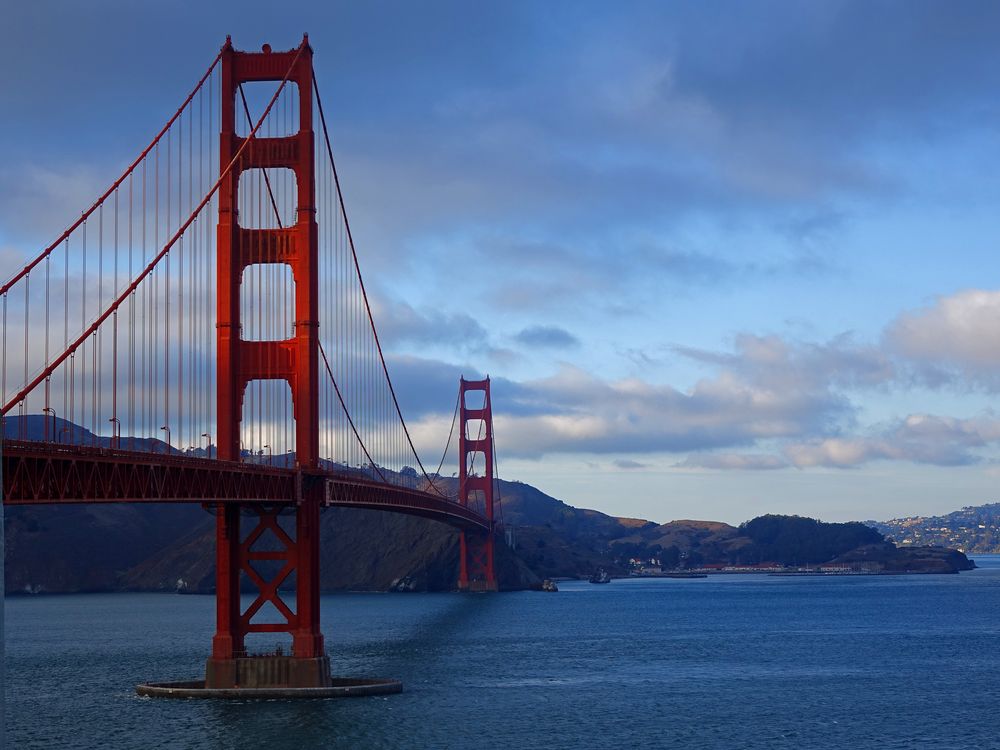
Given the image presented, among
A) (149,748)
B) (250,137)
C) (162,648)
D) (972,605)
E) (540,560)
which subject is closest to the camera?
(149,748)

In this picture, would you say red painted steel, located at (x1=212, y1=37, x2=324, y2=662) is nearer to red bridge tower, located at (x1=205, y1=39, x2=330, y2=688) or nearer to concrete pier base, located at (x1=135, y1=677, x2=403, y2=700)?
red bridge tower, located at (x1=205, y1=39, x2=330, y2=688)

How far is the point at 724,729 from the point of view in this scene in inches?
1623

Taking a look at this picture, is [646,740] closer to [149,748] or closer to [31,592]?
[149,748]

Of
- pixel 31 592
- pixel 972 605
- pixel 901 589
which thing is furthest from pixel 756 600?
pixel 31 592

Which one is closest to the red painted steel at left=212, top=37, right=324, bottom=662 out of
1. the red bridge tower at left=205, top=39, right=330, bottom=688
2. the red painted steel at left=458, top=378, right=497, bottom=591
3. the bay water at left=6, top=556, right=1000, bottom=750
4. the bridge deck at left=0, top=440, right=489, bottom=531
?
the red bridge tower at left=205, top=39, right=330, bottom=688

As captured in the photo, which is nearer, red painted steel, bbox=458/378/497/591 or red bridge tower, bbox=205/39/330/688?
red bridge tower, bbox=205/39/330/688

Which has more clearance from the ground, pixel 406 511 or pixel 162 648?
pixel 406 511

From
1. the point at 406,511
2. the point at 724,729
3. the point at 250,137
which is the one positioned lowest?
the point at 724,729

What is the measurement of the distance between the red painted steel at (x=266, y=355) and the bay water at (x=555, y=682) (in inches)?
123

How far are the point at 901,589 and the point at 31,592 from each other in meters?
111

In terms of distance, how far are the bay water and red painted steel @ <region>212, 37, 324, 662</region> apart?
3129 millimetres

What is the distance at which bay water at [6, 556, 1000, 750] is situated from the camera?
1544 inches

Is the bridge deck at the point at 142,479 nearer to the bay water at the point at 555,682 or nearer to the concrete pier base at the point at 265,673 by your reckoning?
the concrete pier base at the point at 265,673

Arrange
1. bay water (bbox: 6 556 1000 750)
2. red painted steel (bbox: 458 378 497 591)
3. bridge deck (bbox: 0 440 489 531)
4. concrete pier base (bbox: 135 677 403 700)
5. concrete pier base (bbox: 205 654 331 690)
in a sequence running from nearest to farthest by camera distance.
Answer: bridge deck (bbox: 0 440 489 531) → bay water (bbox: 6 556 1000 750) → concrete pier base (bbox: 135 677 403 700) → concrete pier base (bbox: 205 654 331 690) → red painted steel (bbox: 458 378 497 591)
